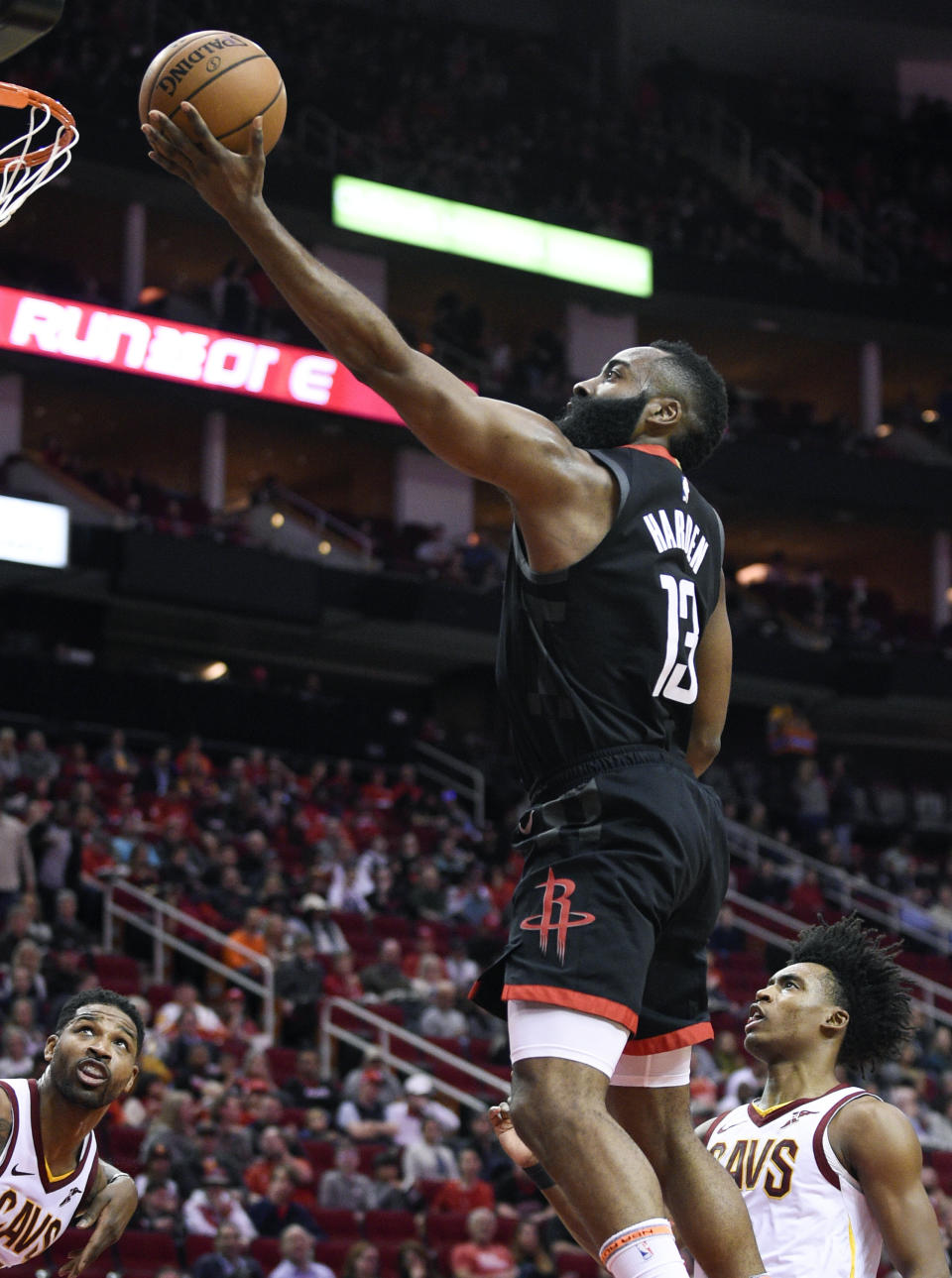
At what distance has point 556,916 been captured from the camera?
11.9ft

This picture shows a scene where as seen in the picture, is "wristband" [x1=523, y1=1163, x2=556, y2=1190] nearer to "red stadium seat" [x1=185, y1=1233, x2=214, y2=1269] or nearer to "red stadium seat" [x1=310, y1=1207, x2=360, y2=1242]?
"red stadium seat" [x1=185, y1=1233, x2=214, y2=1269]

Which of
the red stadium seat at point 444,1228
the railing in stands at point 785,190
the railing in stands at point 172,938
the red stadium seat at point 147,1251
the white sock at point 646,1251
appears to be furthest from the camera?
the railing in stands at point 785,190

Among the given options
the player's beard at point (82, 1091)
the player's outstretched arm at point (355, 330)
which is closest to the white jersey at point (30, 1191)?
the player's beard at point (82, 1091)

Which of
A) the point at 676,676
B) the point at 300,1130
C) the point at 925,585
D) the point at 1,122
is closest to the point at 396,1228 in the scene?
the point at 300,1130

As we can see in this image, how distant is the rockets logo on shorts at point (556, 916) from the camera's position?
3586 mm

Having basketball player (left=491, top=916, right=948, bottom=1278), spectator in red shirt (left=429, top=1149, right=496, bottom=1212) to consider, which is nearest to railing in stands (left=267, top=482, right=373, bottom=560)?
spectator in red shirt (left=429, top=1149, right=496, bottom=1212)

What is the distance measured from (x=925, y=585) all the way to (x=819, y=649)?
21.3 ft

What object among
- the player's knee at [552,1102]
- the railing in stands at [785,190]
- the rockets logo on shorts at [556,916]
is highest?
the railing in stands at [785,190]

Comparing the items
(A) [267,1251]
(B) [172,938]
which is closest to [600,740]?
(A) [267,1251]

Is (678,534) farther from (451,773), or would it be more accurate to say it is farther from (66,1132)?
(451,773)

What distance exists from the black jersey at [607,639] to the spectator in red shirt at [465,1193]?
28.3 feet

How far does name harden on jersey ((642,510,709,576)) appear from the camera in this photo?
3885mm

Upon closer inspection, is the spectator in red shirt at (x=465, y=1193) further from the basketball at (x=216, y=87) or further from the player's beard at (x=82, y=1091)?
the basketball at (x=216, y=87)

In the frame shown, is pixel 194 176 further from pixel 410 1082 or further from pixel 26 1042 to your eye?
pixel 410 1082
